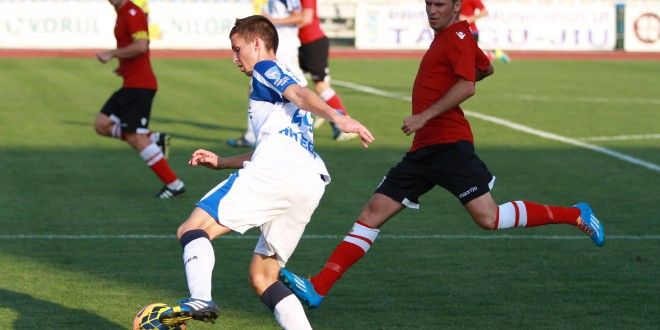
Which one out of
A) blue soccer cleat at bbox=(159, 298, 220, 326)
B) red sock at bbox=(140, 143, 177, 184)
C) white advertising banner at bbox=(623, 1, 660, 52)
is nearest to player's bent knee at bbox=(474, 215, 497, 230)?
blue soccer cleat at bbox=(159, 298, 220, 326)

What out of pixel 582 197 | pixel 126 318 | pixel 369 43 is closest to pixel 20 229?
pixel 126 318

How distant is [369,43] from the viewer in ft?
115

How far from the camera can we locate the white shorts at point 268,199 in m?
5.68

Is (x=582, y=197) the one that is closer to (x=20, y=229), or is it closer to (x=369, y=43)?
(x=20, y=229)

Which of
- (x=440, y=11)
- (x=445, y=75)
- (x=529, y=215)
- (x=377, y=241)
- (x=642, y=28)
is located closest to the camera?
(x=440, y=11)

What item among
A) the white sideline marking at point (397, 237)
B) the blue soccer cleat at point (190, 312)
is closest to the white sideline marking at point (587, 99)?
the white sideline marking at point (397, 237)

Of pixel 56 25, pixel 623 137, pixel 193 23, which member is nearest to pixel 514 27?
pixel 193 23

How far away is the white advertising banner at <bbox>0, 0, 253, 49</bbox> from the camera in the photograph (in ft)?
107

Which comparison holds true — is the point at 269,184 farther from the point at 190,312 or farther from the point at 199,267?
the point at 190,312

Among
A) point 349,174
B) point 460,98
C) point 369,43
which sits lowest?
point 369,43

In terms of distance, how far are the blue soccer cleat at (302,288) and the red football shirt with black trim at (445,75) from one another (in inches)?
48.3

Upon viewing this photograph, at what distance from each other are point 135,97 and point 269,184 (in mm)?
5980

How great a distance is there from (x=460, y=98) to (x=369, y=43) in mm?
28426

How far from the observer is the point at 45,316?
6750 mm
